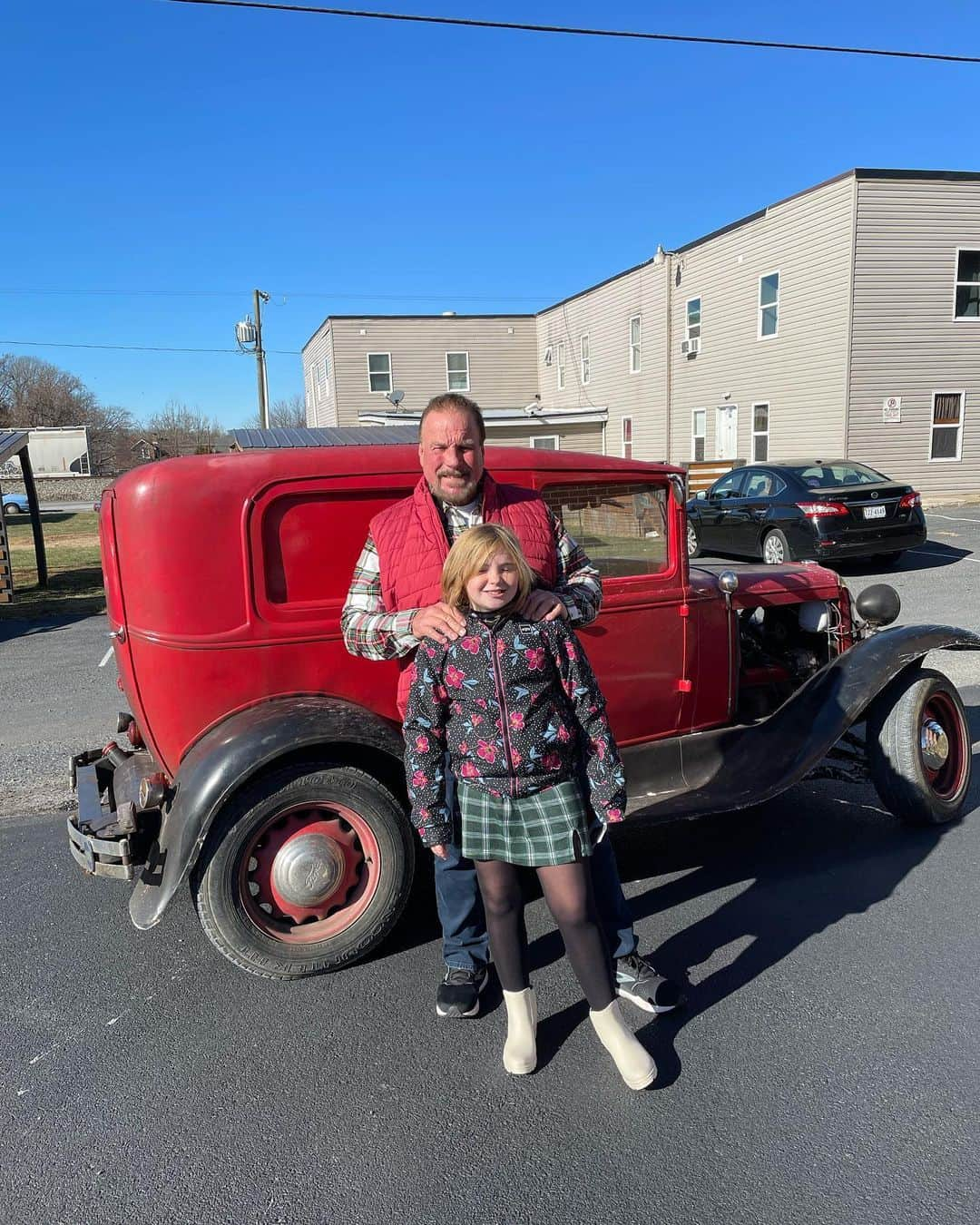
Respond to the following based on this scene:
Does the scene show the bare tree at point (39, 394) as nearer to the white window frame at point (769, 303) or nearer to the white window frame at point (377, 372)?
the white window frame at point (377, 372)

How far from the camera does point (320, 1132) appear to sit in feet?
8.09

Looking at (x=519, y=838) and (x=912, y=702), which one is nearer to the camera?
(x=519, y=838)

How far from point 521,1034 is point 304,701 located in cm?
133

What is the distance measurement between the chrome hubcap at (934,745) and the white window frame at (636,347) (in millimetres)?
22487

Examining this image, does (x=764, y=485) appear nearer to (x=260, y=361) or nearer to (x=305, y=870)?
(x=305, y=870)

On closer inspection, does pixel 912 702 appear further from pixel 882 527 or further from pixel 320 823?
pixel 882 527

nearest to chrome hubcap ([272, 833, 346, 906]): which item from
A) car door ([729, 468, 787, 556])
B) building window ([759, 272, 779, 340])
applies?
car door ([729, 468, 787, 556])

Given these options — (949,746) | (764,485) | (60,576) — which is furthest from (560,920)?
(60,576)

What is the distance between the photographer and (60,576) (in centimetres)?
1356

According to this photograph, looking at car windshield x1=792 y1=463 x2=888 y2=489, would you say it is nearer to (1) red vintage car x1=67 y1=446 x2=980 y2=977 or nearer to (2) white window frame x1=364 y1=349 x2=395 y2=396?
(1) red vintage car x1=67 y1=446 x2=980 y2=977

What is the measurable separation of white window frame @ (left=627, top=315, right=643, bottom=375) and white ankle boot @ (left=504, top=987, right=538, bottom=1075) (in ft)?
80.3

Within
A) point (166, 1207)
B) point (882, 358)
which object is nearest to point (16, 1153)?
point (166, 1207)

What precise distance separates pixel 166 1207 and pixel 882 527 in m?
11.3

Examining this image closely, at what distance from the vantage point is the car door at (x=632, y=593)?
3.89m
